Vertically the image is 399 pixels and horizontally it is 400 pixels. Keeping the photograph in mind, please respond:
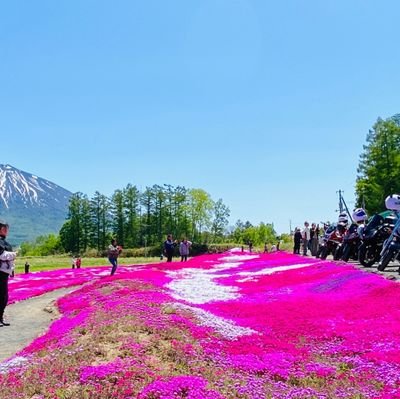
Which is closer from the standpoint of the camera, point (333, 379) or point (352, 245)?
point (333, 379)

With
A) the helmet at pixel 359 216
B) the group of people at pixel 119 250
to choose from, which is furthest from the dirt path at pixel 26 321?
the helmet at pixel 359 216

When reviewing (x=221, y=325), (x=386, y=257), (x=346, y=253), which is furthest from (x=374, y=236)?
(x=221, y=325)

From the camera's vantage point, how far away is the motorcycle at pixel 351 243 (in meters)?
24.1

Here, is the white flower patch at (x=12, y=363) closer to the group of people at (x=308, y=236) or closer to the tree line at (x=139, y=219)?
the group of people at (x=308, y=236)

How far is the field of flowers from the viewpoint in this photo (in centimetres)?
761

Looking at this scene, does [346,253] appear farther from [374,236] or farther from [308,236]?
[308,236]

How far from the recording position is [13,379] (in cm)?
849

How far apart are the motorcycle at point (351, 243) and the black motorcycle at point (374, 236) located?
190 cm

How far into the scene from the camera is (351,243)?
80.5ft

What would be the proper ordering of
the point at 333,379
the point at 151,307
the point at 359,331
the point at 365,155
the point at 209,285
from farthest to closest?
the point at 365,155, the point at 209,285, the point at 151,307, the point at 359,331, the point at 333,379

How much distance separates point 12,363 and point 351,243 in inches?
730

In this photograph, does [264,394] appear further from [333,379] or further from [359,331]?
[359,331]

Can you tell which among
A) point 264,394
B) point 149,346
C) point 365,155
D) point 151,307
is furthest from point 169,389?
point 365,155

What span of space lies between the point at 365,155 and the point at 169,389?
82.1 meters
